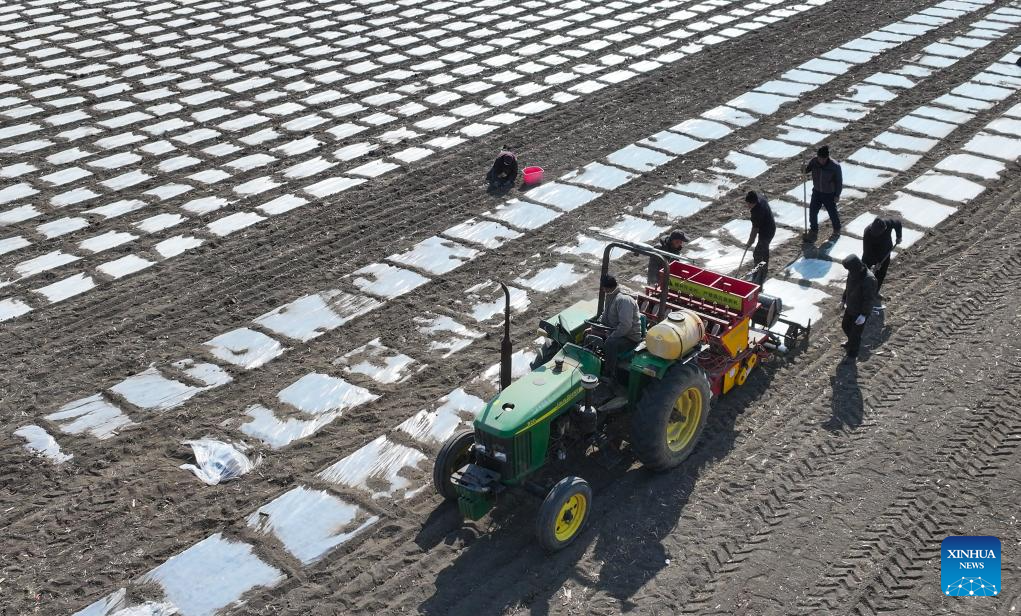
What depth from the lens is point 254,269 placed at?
35.7ft

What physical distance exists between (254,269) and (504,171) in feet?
12.7

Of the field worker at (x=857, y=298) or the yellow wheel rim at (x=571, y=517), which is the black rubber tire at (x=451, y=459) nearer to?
the yellow wheel rim at (x=571, y=517)

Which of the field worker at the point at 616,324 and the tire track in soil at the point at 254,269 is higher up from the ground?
the field worker at the point at 616,324

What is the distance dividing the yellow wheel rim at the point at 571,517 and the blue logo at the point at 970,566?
2.53 meters

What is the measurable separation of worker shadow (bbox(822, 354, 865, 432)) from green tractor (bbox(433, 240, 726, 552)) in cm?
129

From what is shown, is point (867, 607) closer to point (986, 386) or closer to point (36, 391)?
point (986, 386)

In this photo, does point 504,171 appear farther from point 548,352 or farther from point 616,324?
point 616,324

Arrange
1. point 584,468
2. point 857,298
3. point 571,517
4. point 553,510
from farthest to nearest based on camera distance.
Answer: point 857,298 → point 584,468 → point 571,517 → point 553,510

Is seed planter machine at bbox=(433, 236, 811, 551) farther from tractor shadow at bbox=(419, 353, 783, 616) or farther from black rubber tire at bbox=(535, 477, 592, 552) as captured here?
tractor shadow at bbox=(419, 353, 783, 616)

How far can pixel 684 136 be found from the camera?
1439 centimetres

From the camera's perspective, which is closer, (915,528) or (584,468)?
(915,528)

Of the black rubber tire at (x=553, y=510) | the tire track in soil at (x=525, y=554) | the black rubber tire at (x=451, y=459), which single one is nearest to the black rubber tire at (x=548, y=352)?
the black rubber tire at (x=451, y=459)

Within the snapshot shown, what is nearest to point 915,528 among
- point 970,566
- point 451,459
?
point 970,566

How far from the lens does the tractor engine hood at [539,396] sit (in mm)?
6508
